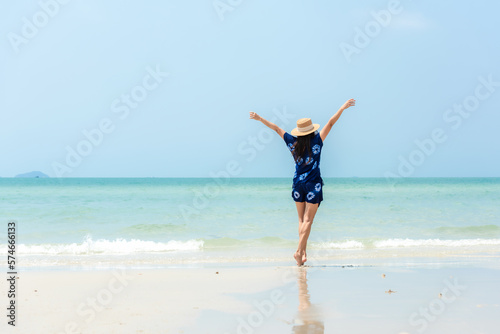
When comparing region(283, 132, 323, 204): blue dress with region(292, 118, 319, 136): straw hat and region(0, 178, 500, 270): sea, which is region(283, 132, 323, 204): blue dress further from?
region(0, 178, 500, 270): sea

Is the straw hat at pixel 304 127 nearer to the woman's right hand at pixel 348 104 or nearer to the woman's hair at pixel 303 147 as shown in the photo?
the woman's hair at pixel 303 147

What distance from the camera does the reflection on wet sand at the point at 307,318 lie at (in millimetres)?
3827

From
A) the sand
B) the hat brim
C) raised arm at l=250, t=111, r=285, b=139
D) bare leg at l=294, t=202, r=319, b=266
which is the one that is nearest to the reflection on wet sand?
the sand

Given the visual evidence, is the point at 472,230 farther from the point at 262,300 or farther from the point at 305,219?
the point at 262,300

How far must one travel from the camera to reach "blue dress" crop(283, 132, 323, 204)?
247 inches

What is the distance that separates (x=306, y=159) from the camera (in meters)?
6.30

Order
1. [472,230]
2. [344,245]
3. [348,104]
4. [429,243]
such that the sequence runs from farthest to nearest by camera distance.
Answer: [472,230], [429,243], [344,245], [348,104]

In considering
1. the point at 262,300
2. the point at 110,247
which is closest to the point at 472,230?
the point at 110,247

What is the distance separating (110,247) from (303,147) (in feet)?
20.0

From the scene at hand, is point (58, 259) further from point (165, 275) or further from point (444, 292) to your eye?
point (444, 292)

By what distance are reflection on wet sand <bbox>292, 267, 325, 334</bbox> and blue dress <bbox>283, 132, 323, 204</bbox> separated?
137 cm

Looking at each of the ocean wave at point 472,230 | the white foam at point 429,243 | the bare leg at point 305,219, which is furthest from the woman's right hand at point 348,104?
the ocean wave at point 472,230

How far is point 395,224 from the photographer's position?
15.5 meters

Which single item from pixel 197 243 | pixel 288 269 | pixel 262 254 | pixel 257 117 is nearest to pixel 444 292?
pixel 288 269
